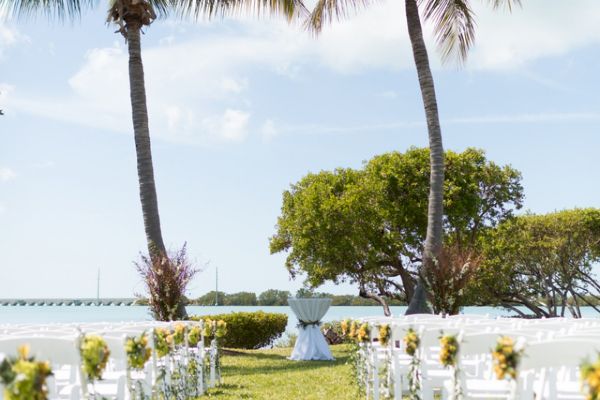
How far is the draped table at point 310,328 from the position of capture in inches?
541

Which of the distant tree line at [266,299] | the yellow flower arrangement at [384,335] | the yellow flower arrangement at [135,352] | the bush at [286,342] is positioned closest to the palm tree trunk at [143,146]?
the bush at [286,342]

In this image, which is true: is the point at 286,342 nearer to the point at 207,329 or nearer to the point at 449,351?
the point at 207,329

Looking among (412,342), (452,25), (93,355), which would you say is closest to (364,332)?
(412,342)

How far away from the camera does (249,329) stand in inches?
695

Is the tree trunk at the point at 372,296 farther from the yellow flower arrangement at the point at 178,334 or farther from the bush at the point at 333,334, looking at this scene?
the yellow flower arrangement at the point at 178,334

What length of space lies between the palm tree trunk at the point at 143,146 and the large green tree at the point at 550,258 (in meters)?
15.5

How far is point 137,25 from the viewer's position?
15.1m

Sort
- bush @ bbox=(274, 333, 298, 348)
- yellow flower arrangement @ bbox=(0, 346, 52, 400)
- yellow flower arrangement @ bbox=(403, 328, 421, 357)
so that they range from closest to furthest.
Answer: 1. yellow flower arrangement @ bbox=(0, 346, 52, 400)
2. yellow flower arrangement @ bbox=(403, 328, 421, 357)
3. bush @ bbox=(274, 333, 298, 348)

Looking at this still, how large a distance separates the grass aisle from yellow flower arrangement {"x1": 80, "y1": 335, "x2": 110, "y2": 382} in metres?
4.14

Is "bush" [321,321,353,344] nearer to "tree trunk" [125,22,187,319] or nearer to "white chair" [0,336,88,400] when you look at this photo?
"tree trunk" [125,22,187,319]

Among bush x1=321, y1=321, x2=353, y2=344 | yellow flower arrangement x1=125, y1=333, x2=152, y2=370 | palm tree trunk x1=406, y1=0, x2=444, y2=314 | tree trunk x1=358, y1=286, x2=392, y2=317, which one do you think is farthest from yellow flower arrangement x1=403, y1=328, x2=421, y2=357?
tree trunk x1=358, y1=286, x2=392, y2=317

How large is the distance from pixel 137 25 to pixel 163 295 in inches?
221

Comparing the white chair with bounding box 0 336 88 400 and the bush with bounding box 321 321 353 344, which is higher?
the white chair with bounding box 0 336 88 400

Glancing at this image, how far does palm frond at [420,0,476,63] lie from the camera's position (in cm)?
1566
